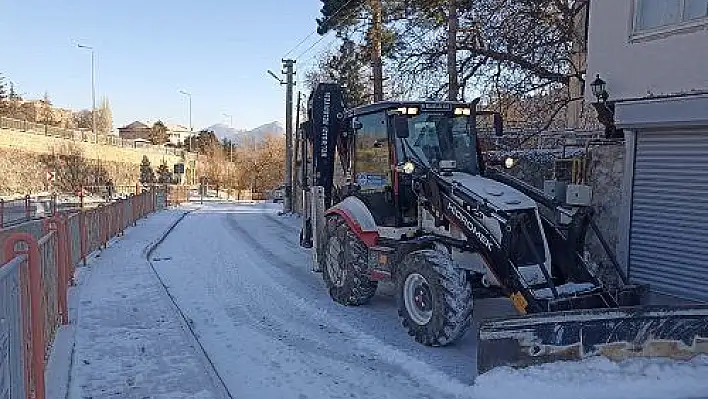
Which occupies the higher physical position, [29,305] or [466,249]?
[466,249]

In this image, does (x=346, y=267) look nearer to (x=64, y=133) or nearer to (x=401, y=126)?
(x=401, y=126)

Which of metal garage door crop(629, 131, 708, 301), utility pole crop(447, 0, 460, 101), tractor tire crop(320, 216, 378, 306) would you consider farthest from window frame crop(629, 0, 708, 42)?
utility pole crop(447, 0, 460, 101)

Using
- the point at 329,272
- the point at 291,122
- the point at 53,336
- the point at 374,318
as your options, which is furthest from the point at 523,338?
the point at 291,122


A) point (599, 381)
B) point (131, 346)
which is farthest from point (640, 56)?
point (131, 346)

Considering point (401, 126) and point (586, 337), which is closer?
point (586, 337)

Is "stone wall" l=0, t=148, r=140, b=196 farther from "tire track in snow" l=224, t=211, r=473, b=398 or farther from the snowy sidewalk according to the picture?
"tire track in snow" l=224, t=211, r=473, b=398

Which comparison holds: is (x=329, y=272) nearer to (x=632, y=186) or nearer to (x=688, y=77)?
(x=632, y=186)

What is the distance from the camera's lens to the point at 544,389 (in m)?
5.02

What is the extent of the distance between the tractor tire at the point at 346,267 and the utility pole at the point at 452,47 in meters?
9.44

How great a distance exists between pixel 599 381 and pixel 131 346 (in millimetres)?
4656

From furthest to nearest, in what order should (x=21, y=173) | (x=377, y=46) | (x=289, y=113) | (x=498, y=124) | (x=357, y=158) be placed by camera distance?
(x=21, y=173)
(x=289, y=113)
(x=377, y=46)
(x=357, y=158)
(x=498, y=124)

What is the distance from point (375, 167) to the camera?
819 centimetres

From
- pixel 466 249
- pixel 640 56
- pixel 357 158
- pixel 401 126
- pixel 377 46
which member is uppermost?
pixel 377 46

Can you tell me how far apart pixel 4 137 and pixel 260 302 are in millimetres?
43643
